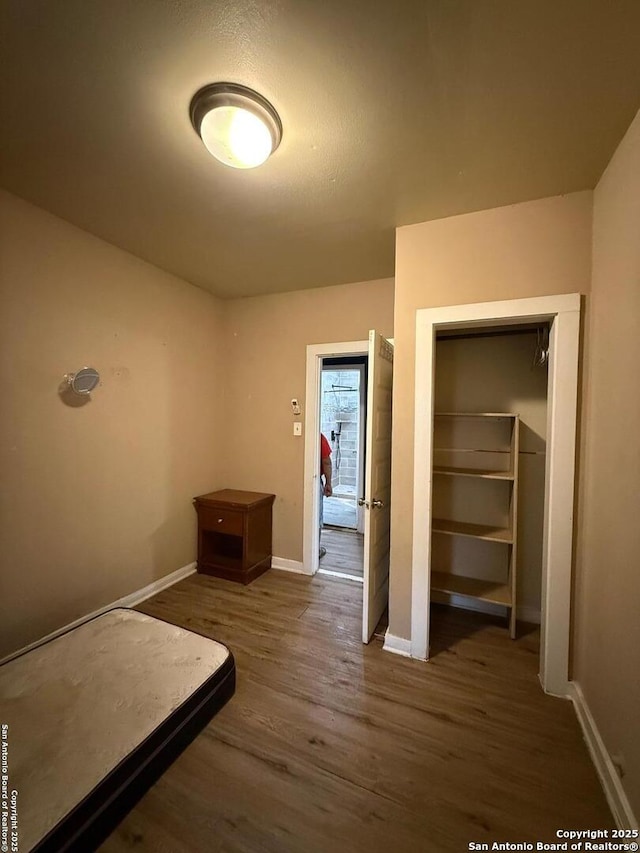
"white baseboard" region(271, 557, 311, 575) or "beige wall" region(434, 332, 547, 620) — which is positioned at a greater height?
"beige wall" region(434, 332, 547, 620)

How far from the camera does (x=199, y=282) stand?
9.37ft

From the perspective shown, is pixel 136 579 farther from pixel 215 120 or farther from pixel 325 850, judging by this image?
pixel 215 120

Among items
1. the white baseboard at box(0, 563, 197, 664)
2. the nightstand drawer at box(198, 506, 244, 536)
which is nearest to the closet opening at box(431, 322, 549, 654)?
the nightstand drawer at box(198, 506, 244, 536)

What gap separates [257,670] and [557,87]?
9.52 feet

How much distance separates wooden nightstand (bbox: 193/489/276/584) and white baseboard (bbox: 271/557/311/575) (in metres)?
0.06

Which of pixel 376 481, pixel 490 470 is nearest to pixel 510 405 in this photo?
pixel 490 470

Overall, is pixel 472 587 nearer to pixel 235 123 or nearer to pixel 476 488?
pixel 476 488

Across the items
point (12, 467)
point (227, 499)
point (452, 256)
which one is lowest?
point (227, 499)

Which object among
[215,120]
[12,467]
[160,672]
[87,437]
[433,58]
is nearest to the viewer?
[433,58]

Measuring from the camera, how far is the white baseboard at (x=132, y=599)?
1862 millimetres

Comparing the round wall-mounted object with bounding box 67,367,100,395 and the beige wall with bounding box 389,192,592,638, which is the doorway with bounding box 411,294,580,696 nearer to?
the beige wall with bounding box 389,192,592,638

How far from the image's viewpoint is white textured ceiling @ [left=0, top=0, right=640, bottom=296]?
941mm

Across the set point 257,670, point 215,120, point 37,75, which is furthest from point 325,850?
point 37,75

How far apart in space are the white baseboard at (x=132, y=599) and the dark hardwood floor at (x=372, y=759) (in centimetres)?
77
